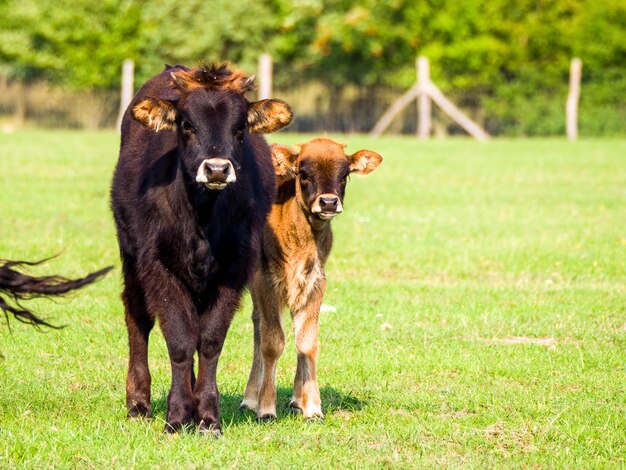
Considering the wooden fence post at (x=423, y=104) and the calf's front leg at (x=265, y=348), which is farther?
the wooden fence post at (x=423, y=104)

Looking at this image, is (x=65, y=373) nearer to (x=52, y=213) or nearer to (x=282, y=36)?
(x=52, y=213)

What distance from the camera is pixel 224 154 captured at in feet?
23.9

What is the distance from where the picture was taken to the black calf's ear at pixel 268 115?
7859 mm

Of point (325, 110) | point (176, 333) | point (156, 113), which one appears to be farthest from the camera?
point (325, 110)

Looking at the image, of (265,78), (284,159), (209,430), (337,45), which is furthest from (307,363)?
(337,45)

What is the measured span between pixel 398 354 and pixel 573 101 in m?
36.0

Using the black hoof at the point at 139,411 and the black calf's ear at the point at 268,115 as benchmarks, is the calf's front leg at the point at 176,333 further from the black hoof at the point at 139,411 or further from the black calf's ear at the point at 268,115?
the black calf's ear at the point at 268,115

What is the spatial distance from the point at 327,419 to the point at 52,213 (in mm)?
12128

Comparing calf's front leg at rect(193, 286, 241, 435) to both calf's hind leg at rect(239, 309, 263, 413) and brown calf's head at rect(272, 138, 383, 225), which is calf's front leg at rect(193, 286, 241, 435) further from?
brown calf's head at rect(272, 138, 383, 225)

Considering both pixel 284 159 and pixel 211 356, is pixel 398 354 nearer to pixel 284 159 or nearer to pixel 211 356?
pixel 284 159

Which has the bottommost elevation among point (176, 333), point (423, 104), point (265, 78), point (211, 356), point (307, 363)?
point (307, 363)

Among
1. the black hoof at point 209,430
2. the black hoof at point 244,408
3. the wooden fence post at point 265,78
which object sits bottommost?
the black hoof at point 244,408

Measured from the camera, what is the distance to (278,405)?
858 centimetres

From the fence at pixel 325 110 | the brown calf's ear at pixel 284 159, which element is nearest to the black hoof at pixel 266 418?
the brown calf's ear at pixel 284 159
